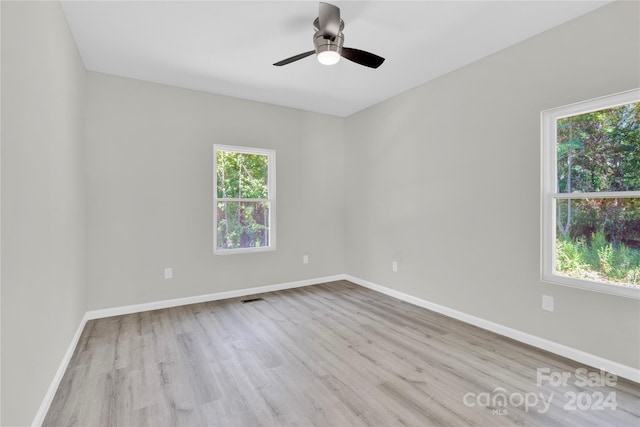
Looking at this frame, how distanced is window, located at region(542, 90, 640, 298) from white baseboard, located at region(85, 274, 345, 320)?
3170mm

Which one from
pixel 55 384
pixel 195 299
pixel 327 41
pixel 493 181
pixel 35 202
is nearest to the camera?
pixel 35 202

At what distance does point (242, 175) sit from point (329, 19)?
2571mm

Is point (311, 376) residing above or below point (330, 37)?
below

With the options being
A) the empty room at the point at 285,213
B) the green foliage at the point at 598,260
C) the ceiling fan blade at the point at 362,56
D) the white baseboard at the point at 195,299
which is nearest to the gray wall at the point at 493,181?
the empty room at the point at 285,213

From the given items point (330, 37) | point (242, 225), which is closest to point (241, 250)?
point (242, 225)

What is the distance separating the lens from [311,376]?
226 cm

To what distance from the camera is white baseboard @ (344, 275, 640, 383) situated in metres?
2.23

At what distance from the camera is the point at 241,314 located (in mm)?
3547

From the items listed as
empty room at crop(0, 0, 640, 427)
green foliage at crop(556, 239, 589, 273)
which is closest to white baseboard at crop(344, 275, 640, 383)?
empty room at crop(0, 0, 640, 427)

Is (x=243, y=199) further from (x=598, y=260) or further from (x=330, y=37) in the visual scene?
(x=598, y=260)

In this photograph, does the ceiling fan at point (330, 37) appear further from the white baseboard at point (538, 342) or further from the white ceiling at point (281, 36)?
the white baseboard at point (538, 342)

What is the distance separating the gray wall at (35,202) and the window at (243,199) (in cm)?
171

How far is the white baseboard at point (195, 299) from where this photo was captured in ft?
11.3

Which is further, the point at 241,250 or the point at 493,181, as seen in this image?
the point at 241,250
